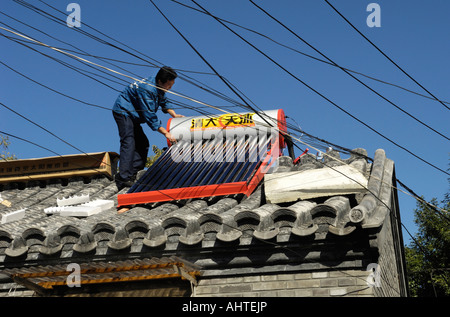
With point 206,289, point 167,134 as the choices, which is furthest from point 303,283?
point 167,134

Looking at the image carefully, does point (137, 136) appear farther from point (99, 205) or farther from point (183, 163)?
point (99, 205)

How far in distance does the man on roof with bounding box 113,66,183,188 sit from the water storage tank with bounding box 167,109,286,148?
0.33m

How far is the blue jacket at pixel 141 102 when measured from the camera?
9.32 meters

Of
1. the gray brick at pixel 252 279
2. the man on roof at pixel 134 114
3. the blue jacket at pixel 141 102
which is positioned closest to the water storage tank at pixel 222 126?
the man on roof at pixel 134 114

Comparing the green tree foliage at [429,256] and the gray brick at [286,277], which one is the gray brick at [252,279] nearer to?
the gray brick at [286,277]

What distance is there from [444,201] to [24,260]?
18913mm

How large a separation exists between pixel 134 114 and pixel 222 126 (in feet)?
4.87

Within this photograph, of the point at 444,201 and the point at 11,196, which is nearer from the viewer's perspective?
the point at 11,196

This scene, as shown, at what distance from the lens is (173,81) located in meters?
9.62

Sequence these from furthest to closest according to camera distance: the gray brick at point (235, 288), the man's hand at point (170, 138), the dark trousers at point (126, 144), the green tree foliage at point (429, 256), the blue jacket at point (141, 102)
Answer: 1. the green tree foliage at point (429, 256)
2. the man's hand at point (170, 138)
3. the dark trousers at point (126, 144)
4. the blue jacket at point (141, 102)
5. the gray brick at point (235, 288)

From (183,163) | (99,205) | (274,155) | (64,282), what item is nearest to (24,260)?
(64,282)

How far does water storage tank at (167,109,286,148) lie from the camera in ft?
31.1

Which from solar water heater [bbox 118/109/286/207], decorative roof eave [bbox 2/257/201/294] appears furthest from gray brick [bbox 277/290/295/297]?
solar water heater [bbox 118/109/286/207]

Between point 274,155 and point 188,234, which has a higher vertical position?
point 274,155
